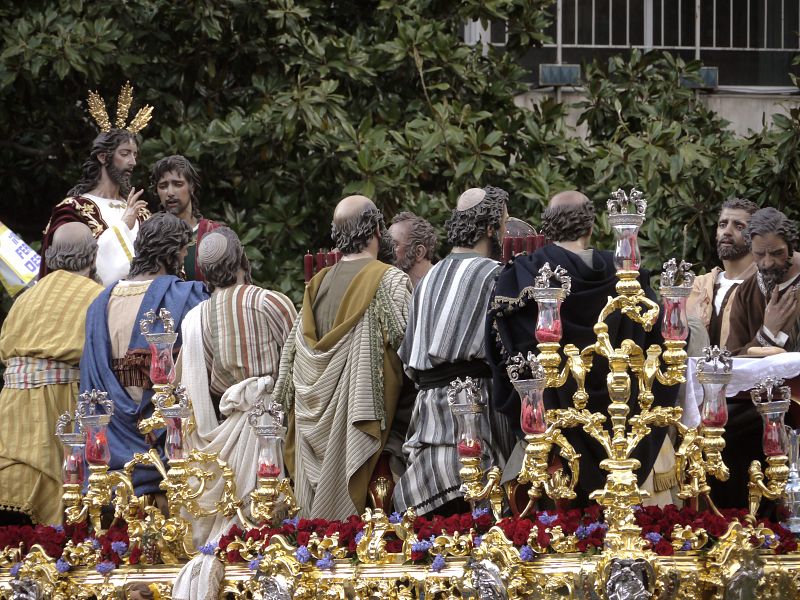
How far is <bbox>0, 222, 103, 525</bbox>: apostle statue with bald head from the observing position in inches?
307

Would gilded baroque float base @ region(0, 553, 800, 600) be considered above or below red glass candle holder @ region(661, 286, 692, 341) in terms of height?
below

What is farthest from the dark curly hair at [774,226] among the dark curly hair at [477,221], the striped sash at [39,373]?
the striped sash at [39,373]

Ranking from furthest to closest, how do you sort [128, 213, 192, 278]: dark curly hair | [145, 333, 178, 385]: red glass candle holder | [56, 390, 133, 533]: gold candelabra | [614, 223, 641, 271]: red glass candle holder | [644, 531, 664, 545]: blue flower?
[128, 213, 192, 278]: dark curly hair → [56, 390, 133, 533]: gold candelabra → [145, 333, 178, 385]: red glass candle holder → [644, 531, 664, 545]: blue flower → [614, 223, 641, 271]: red glass candle holder

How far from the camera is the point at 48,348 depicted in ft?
25.8

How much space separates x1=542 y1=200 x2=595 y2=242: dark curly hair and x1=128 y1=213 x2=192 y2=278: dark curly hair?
70.0 inches

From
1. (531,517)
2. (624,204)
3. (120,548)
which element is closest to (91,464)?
(120,548)

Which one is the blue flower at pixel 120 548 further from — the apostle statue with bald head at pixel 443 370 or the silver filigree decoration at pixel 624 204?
the silver filigree decoration at pixel 624 204

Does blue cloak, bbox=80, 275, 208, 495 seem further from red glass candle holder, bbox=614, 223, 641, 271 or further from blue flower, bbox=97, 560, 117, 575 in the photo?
red glass candle holder, bbox=614, 223, 641, 271

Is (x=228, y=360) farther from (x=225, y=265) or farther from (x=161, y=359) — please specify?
(x=161, y=359)

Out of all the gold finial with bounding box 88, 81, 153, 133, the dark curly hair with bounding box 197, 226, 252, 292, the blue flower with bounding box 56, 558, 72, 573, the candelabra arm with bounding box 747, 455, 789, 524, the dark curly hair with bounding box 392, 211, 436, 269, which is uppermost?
the gold finial with bounding box 88, 81, 153, 133

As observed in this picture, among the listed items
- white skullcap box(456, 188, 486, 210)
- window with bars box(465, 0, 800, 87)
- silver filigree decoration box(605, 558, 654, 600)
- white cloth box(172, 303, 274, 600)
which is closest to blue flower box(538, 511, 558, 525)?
silver filigree decoration box(605, 558, 654, 600)

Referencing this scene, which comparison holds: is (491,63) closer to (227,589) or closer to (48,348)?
(48,348)

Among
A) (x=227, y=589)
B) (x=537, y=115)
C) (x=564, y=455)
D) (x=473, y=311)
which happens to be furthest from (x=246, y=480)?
(x=537, y=115)

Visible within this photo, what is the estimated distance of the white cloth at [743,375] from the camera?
21.9 feet
